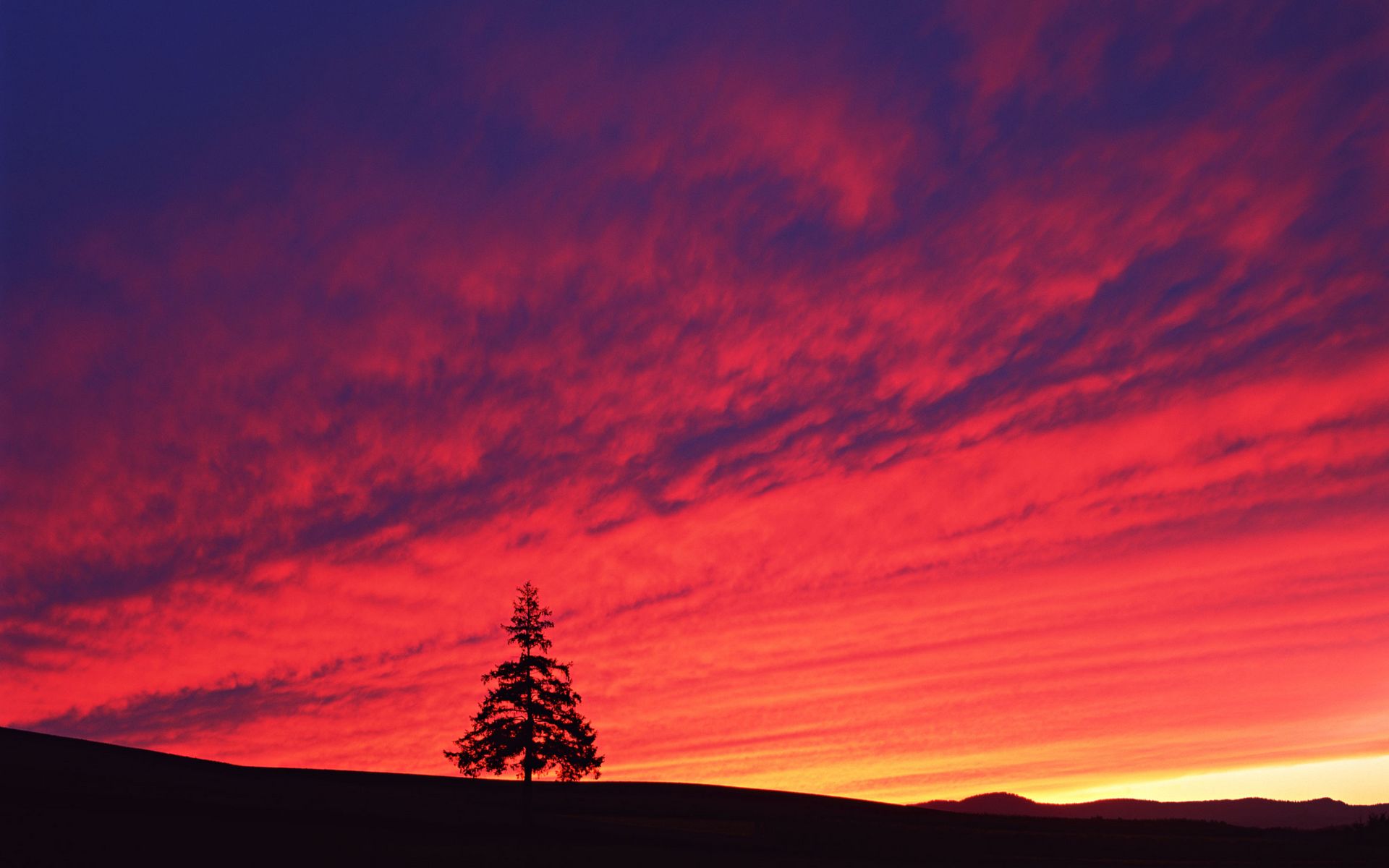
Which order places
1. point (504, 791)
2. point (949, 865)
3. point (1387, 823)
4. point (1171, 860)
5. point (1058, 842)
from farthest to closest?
point (504, 791), point (1387, 823), point (1058, 842), point (1171, 860), point (949, 865)

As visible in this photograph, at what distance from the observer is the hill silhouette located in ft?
106

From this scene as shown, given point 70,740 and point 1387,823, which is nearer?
point 70,740

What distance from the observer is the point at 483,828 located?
43.8 m

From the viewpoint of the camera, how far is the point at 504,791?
242 ft

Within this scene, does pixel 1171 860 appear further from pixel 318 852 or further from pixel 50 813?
pixel 50 813

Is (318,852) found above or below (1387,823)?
above

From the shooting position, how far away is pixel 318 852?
108 feet

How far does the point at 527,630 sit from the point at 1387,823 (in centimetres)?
6303

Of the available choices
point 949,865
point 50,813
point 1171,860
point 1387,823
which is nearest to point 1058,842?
point 1171,860

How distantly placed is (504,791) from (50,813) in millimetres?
45106

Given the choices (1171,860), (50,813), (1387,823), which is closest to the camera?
(50,813)

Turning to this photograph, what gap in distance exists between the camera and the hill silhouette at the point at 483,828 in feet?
106

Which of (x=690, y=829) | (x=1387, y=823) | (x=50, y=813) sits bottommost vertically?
(x=1387, y=823)

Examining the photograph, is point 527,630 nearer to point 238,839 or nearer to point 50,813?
point 238,839
